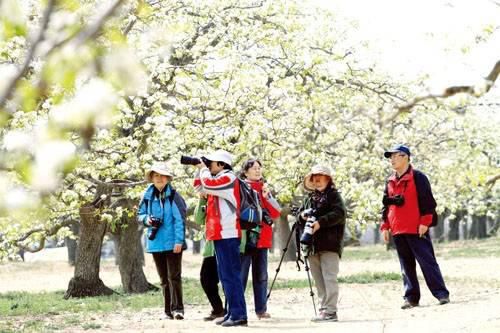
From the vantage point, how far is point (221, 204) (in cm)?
923

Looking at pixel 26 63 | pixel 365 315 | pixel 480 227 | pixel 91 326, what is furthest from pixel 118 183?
pixel 480 227

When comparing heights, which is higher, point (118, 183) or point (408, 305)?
point (118, 183)

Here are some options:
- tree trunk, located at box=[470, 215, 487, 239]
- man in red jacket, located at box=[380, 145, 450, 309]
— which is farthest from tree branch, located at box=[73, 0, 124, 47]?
tree trunk, located at box=[470, 215, 487, 239]

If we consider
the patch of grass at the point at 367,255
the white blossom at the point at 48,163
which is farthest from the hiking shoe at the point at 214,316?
the patch of grass at the point at 367,255

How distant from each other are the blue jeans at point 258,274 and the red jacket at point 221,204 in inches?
45.0

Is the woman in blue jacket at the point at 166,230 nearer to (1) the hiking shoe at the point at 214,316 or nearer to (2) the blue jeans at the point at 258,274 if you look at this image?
(1) the hiking shoe at the point at 214,316

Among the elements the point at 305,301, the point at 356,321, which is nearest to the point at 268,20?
the point at 305,301

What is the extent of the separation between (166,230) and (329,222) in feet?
6.57

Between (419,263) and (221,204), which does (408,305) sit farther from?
(221,204)

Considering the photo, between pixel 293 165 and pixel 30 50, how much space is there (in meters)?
15.8

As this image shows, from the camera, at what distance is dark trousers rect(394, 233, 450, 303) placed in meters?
10.6

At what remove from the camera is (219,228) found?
913cm

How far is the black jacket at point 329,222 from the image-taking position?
9.86m

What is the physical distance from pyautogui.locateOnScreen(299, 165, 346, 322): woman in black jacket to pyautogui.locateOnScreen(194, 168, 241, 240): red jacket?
1.05m
